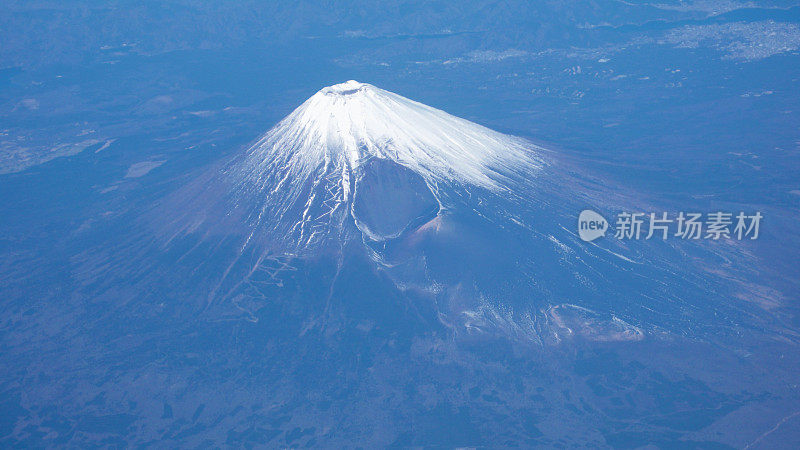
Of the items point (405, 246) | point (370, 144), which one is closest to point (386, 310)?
point (405, 246)

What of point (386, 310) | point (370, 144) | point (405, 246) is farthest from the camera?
point (370, 144)

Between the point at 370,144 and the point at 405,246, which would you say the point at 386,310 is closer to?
the point at 405,246

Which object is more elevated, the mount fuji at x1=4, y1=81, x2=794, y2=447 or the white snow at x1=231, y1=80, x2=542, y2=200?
the white snow at x1=231, y1=80, x2=542, y2=200

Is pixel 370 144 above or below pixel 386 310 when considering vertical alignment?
above

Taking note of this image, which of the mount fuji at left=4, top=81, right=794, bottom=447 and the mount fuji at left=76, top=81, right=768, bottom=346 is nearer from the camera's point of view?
the mount fuji at left=4, top=81, right=794, bottom=447

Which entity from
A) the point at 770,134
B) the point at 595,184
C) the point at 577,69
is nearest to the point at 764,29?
the point at 577,69

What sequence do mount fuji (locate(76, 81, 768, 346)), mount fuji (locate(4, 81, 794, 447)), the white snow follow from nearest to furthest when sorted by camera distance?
mount fuji (locate(4, 81, 794, 447)) < mount fuji (locate(76, 81, 768, 346)) < the white snow

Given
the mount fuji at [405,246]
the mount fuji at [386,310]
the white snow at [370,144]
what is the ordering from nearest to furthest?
1. the mount fuji at [386,310]
2. the mount fuji at [405,246]
3. the white snow at [370,144]

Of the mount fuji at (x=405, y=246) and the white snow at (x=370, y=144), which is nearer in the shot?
the mount fuji at (x=405, y=246)

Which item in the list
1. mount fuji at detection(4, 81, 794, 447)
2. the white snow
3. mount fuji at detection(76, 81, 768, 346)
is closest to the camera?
mount fuji at detection(4, 81, 794, 447)

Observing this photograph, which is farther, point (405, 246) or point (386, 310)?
point (405, 246)

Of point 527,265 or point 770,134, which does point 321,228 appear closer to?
point 527,265
